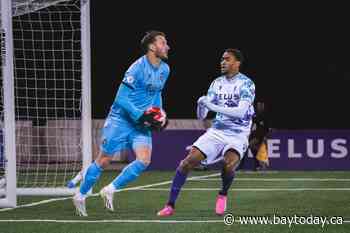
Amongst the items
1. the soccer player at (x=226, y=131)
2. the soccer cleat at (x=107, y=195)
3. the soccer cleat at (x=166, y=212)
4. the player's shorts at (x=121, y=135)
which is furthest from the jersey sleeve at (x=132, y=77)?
the soccer cleat at (x=166, y=212)

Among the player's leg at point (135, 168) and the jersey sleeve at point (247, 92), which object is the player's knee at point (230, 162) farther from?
the player's leg at point (135, 168)

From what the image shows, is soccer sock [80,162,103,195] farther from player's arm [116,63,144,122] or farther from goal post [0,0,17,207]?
goal post [0,0,17,207]

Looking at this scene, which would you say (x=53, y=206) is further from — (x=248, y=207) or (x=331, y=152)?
(x=331, y=152)

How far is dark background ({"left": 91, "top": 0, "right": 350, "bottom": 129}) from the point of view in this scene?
88.2 feet

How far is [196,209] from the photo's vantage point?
39.8 feet

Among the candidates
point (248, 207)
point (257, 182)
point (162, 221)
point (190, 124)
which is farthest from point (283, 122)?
point (162, 221)

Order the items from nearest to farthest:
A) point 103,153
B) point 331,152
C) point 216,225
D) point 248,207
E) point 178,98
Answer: point 216,225 < point 103,153 < point 248,207 < point 331,152 < point 178,98

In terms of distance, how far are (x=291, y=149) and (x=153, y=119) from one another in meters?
12.2

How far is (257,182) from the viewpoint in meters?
18.1

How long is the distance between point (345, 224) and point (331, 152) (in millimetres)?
12792

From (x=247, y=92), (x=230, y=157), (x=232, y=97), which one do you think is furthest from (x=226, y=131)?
(x=247, y=92)

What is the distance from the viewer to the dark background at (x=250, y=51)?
26.9 meters

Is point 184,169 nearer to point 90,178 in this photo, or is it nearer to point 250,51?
point 90,178

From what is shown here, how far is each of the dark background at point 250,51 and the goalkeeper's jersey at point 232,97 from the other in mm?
15221
